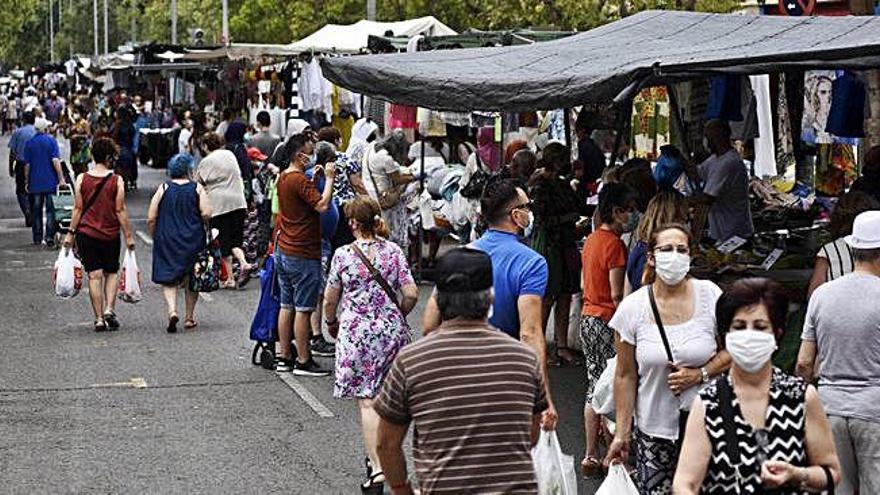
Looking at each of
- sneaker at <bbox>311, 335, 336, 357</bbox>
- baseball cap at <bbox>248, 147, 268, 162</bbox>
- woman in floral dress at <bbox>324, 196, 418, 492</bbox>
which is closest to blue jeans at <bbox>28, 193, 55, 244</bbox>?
baseball cap at <bbox>248, 147, 268, 162</bbox>

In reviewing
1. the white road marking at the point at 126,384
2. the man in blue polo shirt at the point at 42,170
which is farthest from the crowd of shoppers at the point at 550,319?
the man in blue polo shirt at the point at 42,170

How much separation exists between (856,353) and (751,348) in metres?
1.85

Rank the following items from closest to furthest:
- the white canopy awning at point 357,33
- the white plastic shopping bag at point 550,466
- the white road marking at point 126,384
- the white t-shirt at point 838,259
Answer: the white plastic shopping bag at point 550,466 < the white t-shirt at point 838,259 < the white road marking at point 126,384 < the white canopy awning at point 357,33

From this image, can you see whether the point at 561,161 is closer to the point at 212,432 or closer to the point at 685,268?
the point at 212,432

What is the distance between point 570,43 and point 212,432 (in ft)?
12.9

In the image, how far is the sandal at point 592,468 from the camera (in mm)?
10008

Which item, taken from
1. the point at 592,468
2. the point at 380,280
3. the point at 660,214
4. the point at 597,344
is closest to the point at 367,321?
the point at 380,280

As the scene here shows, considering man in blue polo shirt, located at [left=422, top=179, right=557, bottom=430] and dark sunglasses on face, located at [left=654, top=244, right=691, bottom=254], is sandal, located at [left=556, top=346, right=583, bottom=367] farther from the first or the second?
dark sunglasses on face, located at [left=654, top=244, right=691, bottom=254]

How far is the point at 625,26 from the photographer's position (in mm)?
13328

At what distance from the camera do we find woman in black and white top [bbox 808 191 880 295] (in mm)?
8508

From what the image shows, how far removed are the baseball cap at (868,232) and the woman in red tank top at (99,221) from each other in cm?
947

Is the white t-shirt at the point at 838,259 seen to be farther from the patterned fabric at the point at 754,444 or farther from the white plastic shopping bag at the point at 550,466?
the patterned fabric at the point at 754,444

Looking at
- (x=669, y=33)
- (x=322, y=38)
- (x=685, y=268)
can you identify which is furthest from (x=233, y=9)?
(x=685, y=268)

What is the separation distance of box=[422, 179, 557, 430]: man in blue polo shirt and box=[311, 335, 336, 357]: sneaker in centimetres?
649
